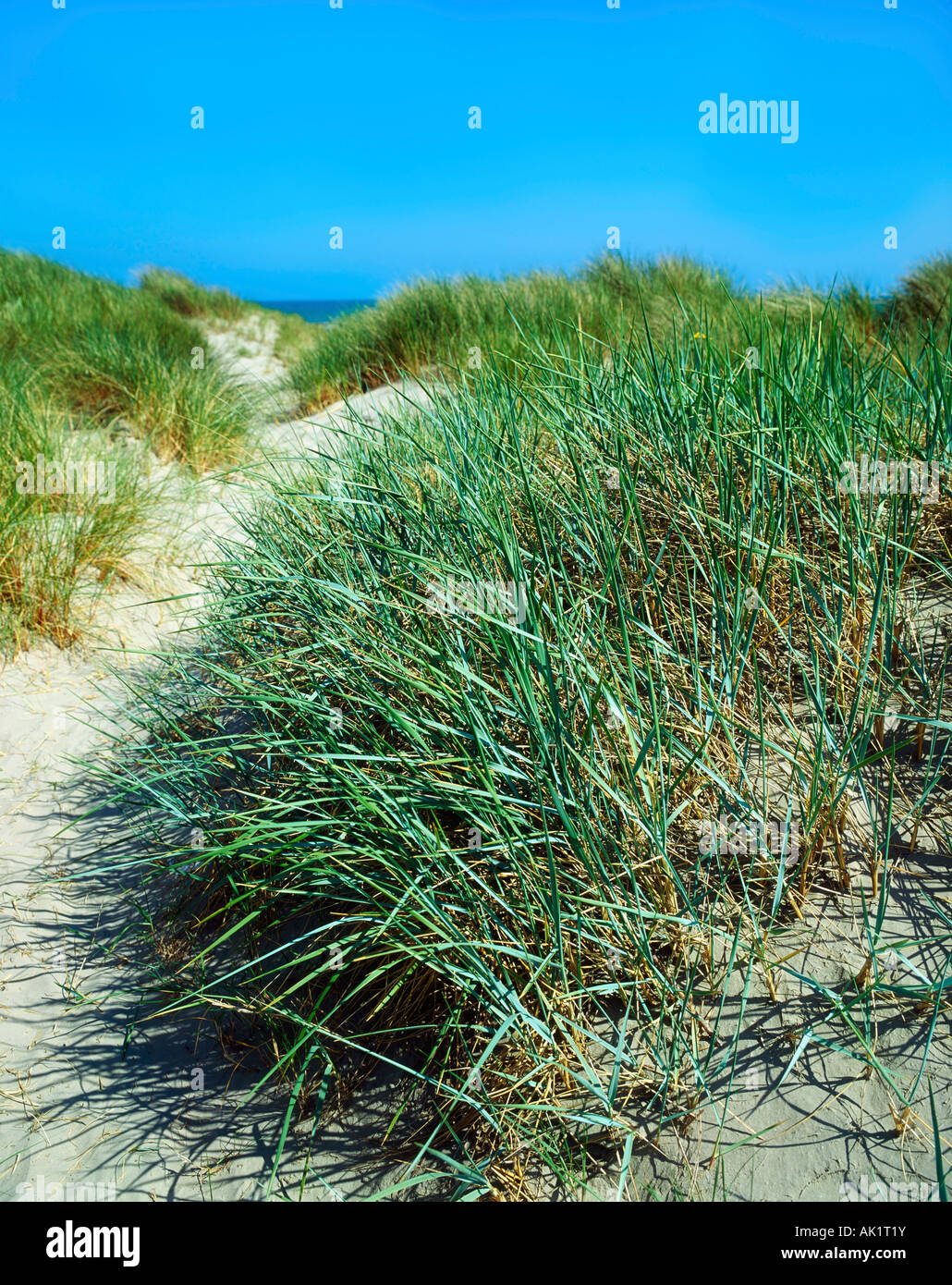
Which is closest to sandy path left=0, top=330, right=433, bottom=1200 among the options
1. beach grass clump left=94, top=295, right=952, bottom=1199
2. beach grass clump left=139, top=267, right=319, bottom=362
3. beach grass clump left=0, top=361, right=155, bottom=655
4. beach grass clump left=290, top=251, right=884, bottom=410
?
beach grass clump left=94, top=295, right=952, bottom=1199

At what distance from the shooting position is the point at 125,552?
145 inches

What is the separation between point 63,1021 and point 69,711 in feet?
4.65

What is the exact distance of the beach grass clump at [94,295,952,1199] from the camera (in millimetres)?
1385

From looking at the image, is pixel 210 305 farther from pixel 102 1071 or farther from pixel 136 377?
pixel 102 1071

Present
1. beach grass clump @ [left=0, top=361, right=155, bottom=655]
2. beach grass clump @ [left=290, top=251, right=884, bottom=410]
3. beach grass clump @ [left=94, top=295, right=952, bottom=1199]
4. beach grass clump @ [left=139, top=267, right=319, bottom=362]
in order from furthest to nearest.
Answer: beach grass clump @ [left=139, top=267, right=319, bottom=362]
beach grass clump @ [left=290, top=251, right=884, bottom=410]
beach grass clump @ [left=0, top=361, right=155, bottom=655]
beach grass clump @ [left=94, top=295, right=952, bottom=1199]

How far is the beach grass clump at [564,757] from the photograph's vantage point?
1.38 metres

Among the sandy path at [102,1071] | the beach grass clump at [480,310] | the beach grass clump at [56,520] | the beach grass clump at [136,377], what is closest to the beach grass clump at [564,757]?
the sandy path at [102,1071]

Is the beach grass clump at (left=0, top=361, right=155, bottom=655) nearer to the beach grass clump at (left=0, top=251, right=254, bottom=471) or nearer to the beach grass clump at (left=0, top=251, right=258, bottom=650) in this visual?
the beach grass clump at (left=0, top=251, right=258, bottom=650)

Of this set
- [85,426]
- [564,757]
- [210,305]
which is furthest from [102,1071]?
[210,305]

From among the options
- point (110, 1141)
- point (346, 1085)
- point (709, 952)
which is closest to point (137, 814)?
point (110, 1141)

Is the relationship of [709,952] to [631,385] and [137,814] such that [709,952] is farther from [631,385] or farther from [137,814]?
[137,814]

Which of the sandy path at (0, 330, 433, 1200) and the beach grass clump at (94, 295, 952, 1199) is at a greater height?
the beach grass clump at (94, 295, 952, 1199)

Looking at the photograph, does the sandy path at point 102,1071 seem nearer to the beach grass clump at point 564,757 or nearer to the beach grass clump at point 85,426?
the beach grass clump at point 564,757

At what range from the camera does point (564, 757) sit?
1403mm
